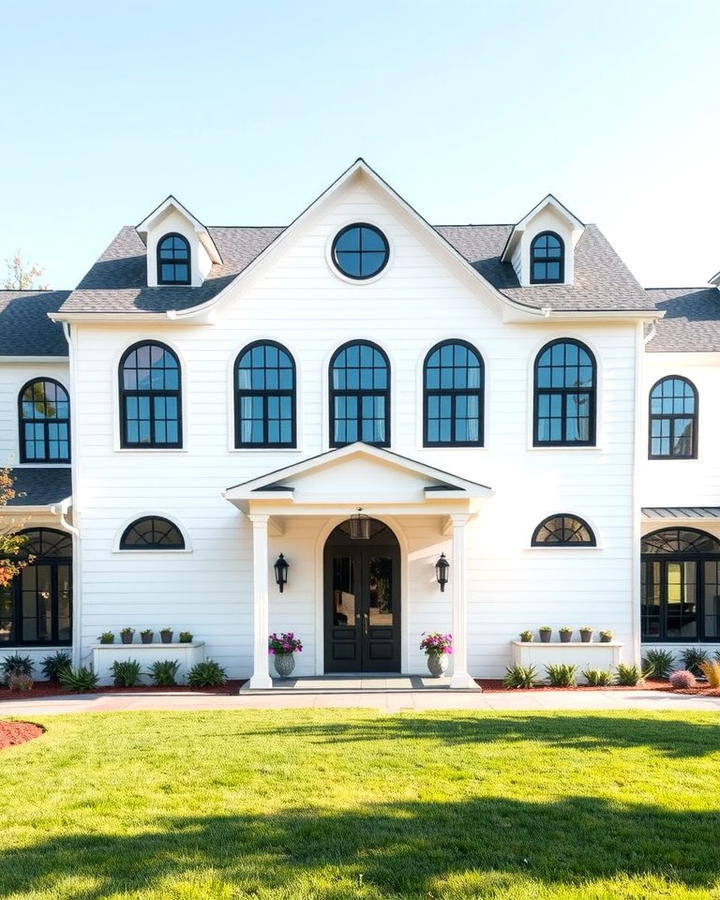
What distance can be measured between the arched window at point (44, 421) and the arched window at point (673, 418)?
13.7 meters

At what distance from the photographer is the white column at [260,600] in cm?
1362

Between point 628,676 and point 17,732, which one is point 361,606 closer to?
point 628,676

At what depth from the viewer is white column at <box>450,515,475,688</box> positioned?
13.6 meters

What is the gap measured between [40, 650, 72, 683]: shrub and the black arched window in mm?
8592

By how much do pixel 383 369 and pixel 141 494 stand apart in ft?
19.2

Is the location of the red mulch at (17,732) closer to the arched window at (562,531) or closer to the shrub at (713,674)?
the arched window at (562,531)

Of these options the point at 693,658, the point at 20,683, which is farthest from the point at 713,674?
the point at 20,683

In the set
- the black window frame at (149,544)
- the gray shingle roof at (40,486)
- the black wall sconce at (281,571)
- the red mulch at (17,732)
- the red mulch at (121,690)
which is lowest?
the red mulch at (121,690)

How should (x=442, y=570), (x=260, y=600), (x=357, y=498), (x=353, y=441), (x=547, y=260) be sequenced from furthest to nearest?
1. (x=547, y=260)
2. (x=353, y=441)
3. (x=442, y=570)
4. (x=260, y=600)
5. (x=357, y=498)

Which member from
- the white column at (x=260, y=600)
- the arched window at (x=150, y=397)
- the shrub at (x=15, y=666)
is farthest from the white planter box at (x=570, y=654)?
the shrub at (x=15, y=666)

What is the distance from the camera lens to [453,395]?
601 inches

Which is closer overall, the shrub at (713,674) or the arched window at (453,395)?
the shrub at (713,674)

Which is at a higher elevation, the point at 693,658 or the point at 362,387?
the point at 362,387

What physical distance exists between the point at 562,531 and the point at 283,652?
21.1 feet
